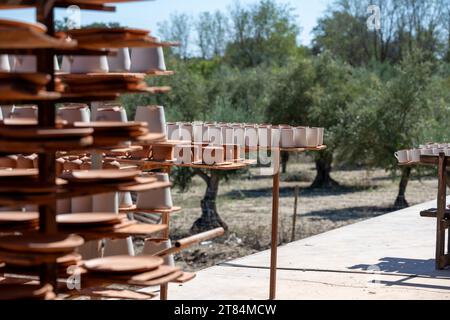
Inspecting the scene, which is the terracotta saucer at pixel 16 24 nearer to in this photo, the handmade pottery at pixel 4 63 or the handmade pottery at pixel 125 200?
the handmade pottery at pixel 4 63

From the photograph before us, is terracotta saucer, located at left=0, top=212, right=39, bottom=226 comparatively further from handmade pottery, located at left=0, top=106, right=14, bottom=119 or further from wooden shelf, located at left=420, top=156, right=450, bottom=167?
wooden shelf, located at left=420, top=156, right=450, bottom=167

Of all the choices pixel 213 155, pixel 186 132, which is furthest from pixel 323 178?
pixel 213 155

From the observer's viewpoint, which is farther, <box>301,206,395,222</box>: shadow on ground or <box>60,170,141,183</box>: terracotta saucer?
<box>301,206,395,222</box>: shadow on ground

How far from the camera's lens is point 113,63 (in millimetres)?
4820

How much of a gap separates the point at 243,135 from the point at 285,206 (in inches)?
575

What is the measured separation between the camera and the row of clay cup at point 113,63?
4465 mm

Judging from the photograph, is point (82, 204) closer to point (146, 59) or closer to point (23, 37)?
point (146, 59)

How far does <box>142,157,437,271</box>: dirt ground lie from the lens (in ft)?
52.3

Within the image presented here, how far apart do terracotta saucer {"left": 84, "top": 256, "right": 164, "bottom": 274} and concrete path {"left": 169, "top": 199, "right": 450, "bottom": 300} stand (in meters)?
2.94

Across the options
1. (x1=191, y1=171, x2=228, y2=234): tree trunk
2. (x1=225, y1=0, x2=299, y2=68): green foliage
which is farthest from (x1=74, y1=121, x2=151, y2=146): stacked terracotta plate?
(x1=225, y1=0, x2=299, y2=68): green foliage

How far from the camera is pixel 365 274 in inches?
307

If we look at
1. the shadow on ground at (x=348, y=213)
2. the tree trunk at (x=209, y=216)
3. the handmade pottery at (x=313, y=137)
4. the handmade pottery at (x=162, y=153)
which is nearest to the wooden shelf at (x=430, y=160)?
the handmade pottery at (x=313, y=137)
